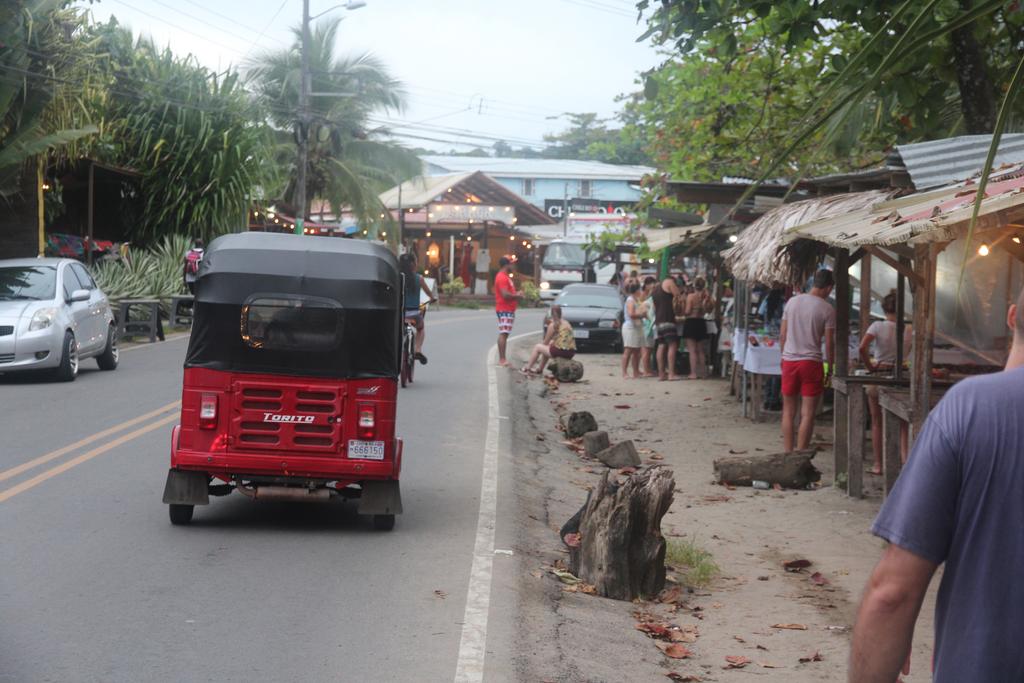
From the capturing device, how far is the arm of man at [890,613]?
2.73 metres

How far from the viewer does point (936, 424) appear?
270 centimetres

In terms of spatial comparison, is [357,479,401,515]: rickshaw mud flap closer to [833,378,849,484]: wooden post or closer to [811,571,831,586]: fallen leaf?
[811,571,831,586]: fallen leaf

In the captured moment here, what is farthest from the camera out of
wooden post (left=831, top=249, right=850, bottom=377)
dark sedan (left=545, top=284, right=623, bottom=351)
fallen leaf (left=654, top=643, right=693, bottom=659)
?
dark sedan (left=545, top=284, right=623, bottom=351)

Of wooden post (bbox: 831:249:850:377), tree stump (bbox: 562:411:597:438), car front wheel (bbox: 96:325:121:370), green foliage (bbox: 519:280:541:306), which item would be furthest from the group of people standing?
green foliage (bbox: 519:280:541:306)

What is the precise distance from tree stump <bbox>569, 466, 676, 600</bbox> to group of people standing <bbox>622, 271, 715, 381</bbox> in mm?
14989

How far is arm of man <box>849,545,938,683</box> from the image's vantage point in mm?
2730

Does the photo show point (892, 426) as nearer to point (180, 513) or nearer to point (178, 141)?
point (180, 513)

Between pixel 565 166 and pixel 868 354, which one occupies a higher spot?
pixel 565 166

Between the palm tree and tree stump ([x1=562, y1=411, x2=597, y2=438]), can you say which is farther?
the palm tree

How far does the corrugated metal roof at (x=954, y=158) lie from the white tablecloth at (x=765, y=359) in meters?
5.93

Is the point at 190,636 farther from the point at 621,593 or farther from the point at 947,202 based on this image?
the point at 947,202

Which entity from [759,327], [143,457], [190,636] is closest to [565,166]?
[759,327]

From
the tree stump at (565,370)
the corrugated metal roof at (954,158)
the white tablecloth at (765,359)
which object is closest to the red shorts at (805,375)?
the corrugated metal roof at (954,158)

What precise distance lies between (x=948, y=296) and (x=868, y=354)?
1.45m
